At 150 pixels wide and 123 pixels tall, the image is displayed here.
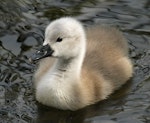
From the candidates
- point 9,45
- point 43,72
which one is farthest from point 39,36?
point 43,72

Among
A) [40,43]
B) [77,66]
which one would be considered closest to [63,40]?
[77,66]

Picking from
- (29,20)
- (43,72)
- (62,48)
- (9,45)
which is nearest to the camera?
(62,48)

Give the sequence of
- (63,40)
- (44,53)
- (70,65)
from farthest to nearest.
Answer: (70,65), (63,40), (44,53)

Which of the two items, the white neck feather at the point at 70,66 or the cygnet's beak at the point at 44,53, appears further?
the white neck feather at the point at 70,66

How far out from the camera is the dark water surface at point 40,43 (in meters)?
5.96

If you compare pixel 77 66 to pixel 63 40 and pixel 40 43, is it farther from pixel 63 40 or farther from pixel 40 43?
pixel 40 43

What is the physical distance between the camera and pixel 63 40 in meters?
5.85

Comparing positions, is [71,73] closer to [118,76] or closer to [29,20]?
[118,76]

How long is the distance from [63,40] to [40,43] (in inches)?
46.7

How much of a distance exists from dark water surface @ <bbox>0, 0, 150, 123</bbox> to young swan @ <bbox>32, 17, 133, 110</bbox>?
100mm

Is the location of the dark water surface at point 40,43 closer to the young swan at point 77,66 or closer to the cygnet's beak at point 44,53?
the young swan at point 77,66

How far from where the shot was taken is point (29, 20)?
7430 millimetres

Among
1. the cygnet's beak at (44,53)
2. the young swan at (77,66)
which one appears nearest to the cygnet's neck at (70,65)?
the young swan at (77,66)

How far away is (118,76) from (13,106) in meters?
1.08
